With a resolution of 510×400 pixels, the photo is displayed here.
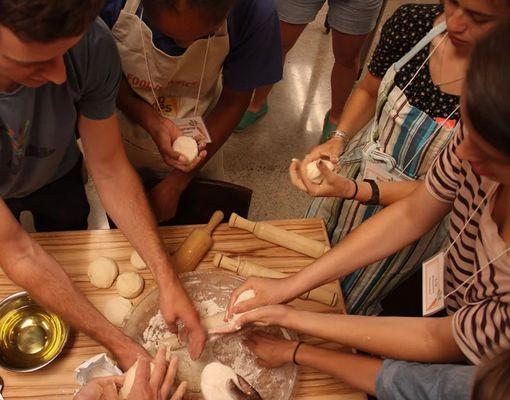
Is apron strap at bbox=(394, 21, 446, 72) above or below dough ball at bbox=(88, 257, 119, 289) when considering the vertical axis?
above

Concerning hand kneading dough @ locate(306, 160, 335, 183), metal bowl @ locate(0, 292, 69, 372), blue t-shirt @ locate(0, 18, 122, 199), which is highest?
blue t-shirt @ locate(0, 18, 122, 199)

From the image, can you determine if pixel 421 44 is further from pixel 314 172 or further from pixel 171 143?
pixel 171 143

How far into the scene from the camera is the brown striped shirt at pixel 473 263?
0.89m

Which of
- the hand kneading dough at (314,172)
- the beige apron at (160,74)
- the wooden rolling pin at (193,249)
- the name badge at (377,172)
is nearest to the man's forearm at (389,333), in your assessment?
the wooden rolling pin at (193,249)

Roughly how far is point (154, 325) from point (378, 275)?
80cm

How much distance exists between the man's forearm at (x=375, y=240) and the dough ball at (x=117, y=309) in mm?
424

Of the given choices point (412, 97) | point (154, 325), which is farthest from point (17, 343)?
point (412, 97)

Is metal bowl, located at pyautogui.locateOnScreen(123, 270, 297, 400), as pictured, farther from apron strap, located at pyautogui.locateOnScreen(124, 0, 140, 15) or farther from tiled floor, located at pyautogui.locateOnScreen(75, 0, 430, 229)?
tiled floor, located at pyautogui.locateOnScreen(75, 0, 430, 229)

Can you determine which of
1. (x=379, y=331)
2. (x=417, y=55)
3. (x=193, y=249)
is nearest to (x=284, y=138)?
(x=417, y=55)

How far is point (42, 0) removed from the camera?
0.72 m

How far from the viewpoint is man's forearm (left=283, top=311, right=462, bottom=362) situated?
102cm

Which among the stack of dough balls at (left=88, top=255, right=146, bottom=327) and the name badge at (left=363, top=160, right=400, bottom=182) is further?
the name badge at (left=363, top=160, right=400, bottom=182)

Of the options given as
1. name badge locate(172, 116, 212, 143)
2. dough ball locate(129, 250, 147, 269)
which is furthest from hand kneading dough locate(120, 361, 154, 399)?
name badge locate(172, 116, 212, 143)

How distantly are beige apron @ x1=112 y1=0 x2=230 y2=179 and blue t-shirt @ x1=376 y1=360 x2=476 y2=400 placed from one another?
0.95m
